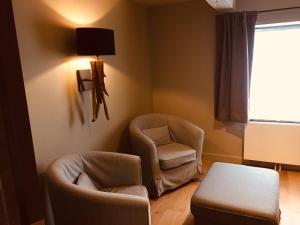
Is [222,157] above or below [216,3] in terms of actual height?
below

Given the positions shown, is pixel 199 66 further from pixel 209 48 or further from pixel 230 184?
pixel 230 184

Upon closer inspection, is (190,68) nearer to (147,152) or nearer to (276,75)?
(276,75)

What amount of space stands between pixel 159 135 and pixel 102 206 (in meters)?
1.65

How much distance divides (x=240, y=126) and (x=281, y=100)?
60 cm

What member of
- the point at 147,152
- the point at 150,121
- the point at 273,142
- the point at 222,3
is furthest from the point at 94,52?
the point at 273,142

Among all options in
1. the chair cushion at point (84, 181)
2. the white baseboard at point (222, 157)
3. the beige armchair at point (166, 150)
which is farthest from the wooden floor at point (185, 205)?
the chair cushion at point (84, 181)

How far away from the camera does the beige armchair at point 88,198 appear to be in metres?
1.64

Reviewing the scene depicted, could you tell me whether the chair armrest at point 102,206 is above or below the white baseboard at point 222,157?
above

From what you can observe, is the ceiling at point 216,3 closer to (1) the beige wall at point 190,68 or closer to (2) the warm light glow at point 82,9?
(1) the beige wall at point 190,68

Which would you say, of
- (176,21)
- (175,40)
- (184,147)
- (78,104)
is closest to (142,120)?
(184,147)

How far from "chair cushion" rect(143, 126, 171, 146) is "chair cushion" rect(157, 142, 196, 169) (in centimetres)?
11

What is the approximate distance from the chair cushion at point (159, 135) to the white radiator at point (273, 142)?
104cm

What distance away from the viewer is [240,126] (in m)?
3.38

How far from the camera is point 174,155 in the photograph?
2799 mm
